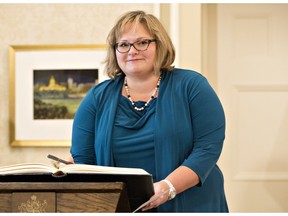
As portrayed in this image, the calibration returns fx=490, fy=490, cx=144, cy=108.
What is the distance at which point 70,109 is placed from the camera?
332 cm

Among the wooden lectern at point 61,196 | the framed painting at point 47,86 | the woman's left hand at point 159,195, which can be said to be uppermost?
the framed painting at point 47,86

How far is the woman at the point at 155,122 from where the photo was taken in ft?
5.94

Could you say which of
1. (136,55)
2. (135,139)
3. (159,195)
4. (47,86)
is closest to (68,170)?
(159,195)

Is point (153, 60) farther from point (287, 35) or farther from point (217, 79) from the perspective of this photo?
point (287, 35)

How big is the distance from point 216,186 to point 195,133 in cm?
23

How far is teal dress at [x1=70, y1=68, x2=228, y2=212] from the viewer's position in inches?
71.2

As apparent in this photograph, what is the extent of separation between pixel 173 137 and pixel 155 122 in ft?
0.29

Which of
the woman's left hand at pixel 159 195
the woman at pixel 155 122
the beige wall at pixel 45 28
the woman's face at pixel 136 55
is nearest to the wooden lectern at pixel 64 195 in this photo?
the woman's left hand at pixel 159 195

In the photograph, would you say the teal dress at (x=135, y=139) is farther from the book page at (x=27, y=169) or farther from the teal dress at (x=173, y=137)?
the book page at (x=27, y=169)

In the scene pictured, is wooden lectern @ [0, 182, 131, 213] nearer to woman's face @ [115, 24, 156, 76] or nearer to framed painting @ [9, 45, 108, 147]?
woman's face @ [115, 24, 156, 76]

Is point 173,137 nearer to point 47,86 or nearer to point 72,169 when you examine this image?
point 72,169

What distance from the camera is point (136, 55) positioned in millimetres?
1896

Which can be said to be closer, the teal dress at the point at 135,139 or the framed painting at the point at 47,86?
the teal dress at the point at 135,139

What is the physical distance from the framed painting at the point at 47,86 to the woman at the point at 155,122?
130 centimetres
